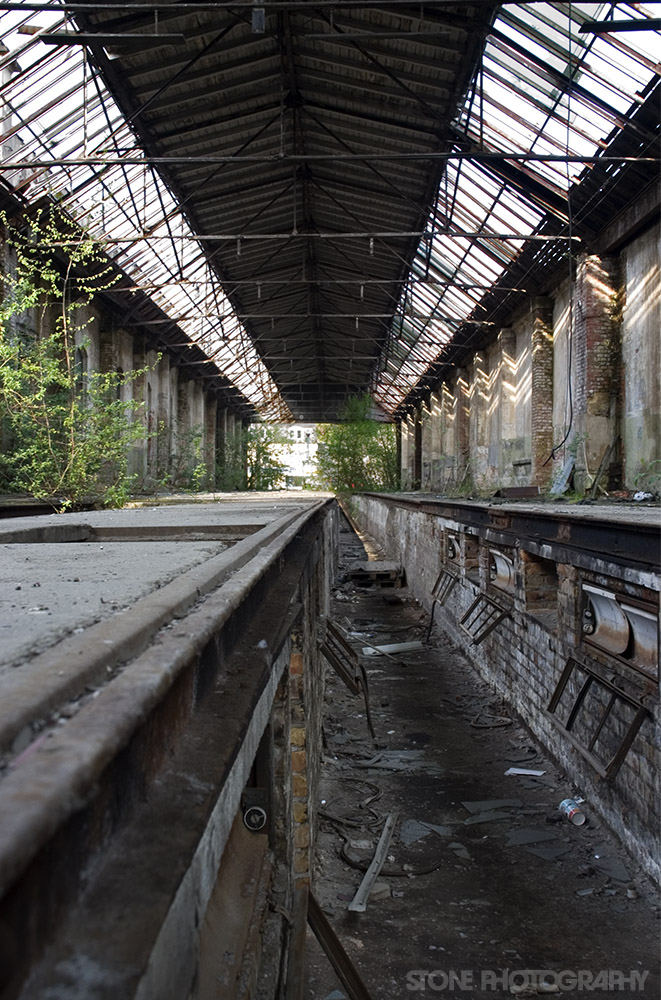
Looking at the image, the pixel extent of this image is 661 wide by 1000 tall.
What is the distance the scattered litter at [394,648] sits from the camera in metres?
11.7

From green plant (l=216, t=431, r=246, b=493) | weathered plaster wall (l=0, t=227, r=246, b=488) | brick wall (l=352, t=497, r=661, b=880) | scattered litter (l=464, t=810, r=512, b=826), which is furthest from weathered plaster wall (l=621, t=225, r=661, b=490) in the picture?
green plant (l=216, t=431, r=246, b=493)

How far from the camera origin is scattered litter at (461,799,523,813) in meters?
6.15

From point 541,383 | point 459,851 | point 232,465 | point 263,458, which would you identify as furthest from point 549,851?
point 263,458

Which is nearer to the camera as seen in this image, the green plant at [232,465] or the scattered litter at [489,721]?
the scattered litter at [489,721]

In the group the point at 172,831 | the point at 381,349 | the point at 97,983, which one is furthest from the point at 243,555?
the point at 381,349

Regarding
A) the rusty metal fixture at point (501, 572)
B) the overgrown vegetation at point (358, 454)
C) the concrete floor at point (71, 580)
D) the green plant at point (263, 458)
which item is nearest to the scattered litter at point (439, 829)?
the concrete floor at point (71, 580)

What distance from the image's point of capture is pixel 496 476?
21.8m

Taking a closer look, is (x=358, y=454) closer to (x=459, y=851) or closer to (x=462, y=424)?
(x=462, y=424)

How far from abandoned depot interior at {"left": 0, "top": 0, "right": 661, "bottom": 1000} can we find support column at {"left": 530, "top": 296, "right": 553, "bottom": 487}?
6cm

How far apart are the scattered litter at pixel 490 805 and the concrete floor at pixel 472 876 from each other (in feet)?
0.05

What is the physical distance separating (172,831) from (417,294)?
21.9 metres

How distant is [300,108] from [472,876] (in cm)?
1345

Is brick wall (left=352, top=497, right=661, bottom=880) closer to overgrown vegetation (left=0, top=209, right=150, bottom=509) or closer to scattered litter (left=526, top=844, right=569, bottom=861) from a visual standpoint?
scattered litter (left=526, top=844, right=569, bottom=861)

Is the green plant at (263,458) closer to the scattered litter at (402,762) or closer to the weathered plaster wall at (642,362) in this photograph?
the weathered plaster wall at (642,362)
